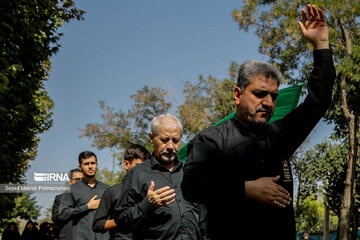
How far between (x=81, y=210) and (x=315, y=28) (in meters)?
4.87

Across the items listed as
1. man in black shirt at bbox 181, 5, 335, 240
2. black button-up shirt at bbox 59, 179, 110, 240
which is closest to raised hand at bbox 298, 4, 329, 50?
man in black shirt at bbox 181, 5, 335, 240

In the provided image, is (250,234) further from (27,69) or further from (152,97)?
(152,97)

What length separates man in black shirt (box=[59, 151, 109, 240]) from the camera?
6.40m

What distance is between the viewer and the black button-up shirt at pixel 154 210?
11.5 ft

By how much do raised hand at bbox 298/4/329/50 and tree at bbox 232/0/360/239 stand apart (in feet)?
43.9

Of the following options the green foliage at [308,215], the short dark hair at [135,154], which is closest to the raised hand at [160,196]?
the short dark hair at [135,154]

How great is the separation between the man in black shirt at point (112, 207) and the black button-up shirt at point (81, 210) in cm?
136

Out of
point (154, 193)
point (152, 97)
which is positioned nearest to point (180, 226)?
point (154, 193)

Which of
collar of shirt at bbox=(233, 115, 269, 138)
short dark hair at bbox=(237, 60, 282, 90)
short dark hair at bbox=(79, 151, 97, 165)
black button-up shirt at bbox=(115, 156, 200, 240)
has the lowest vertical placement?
black button-up shirt at bbox=(115, 156, 200, 240)

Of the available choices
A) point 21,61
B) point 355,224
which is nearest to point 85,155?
point 21,61

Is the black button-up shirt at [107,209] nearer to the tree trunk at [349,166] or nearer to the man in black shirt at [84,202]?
the man in black shirt at [84,202]

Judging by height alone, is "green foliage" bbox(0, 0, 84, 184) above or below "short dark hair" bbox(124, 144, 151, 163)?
above

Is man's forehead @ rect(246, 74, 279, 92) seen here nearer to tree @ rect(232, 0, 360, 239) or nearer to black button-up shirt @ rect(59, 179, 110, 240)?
black button-up shirt @ rect(59, 179, 110, 240)

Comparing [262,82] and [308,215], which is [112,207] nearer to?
[262,82]
